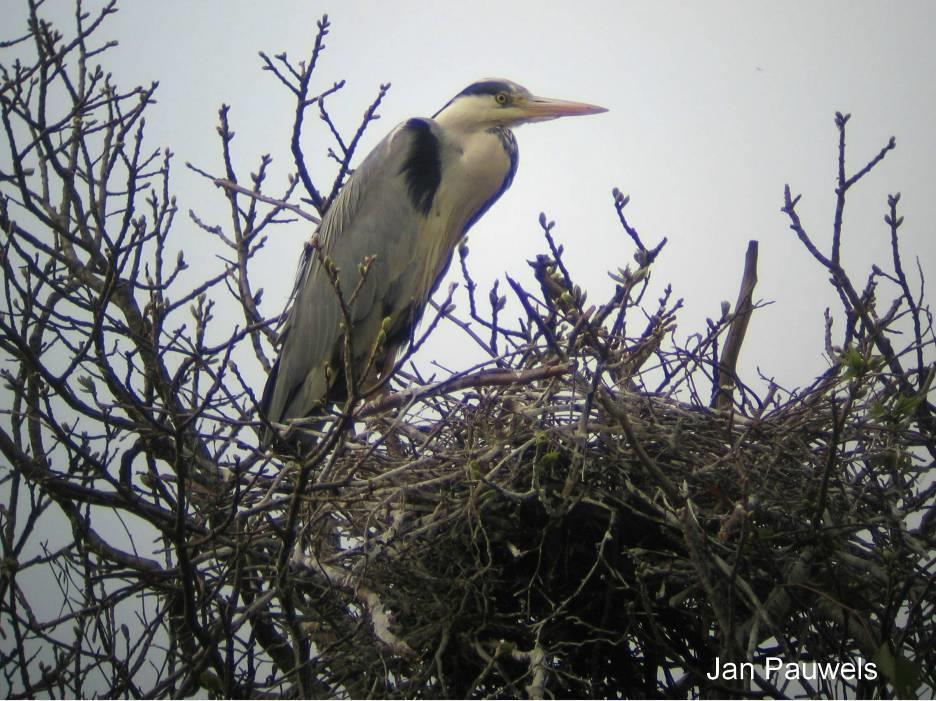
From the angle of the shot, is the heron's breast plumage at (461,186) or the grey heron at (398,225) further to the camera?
the heron's breast plumage at (461,186)

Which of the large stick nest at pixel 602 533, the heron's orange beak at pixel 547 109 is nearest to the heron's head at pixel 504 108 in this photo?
the heron's orange beak at pixel 547 109

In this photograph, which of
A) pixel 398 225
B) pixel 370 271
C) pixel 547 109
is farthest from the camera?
pixel 547 109

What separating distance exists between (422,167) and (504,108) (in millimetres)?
526

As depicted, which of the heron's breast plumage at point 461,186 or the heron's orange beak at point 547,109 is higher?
the heron's orange beak at point 547,109

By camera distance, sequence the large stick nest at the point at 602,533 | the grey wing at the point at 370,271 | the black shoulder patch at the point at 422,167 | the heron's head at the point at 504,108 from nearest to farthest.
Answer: the large stick nest at the point at 602,533 → the grey wing at the point at 370,271 → the black shoulder patch at the point at 422,167 → the heron's head at the point at 504,108

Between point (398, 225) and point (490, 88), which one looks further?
point (490, 88)

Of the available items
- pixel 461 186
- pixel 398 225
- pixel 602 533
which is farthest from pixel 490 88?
pixel 602 533

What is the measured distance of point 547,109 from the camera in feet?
13.7

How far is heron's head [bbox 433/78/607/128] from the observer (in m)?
4.18

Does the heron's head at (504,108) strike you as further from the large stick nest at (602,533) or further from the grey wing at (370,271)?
the large stick nest at (602,533)

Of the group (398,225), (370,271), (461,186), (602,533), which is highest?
(461,186)

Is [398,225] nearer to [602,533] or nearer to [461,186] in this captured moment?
[461,186]

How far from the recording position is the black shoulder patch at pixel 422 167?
12.9 feet

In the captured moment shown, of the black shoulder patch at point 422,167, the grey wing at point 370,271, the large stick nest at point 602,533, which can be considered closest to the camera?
the large stick nest at point 602,533
